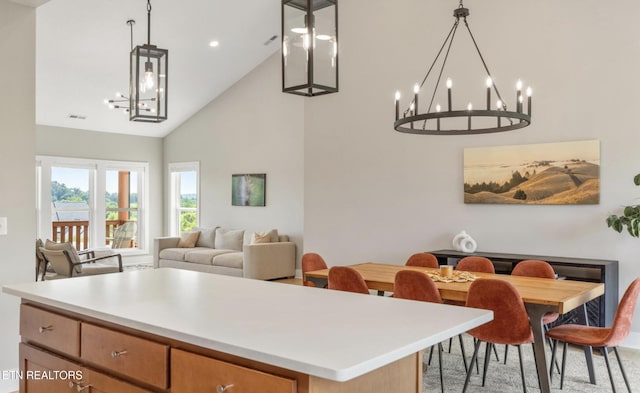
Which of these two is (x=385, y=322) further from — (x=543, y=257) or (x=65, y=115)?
(x=65, y=115)

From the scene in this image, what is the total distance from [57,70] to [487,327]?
7.32 m

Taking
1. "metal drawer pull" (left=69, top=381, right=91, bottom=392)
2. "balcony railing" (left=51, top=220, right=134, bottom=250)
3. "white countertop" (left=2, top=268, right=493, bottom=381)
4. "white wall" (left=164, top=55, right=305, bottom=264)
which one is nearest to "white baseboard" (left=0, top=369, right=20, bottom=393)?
"white countertop" (left=2, top=268, right=493, bottom=381)

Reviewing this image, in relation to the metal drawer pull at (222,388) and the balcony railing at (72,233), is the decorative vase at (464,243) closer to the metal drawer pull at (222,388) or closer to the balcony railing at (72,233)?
the metal drawer pull at (222,388)

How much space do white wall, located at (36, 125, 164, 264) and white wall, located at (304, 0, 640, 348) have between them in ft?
16.8

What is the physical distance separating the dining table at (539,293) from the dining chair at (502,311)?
0.07m

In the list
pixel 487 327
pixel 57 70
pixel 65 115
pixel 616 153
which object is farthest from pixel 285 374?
pixel 65 115

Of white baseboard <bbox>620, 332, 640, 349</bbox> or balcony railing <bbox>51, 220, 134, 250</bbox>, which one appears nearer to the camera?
white baseboard <bbox>620, 332, 640, 349</bbox>

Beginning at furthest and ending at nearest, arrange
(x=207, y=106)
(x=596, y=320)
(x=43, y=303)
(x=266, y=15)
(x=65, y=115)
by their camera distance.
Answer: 1. (x=207, y=106)
2. (x=65, y=115)
3. (x=266, y=15)
4. (x=596, y=320)
5. (x=43, y=303)

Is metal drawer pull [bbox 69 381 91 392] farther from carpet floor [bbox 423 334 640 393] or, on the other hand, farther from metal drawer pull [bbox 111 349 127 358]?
carpet floor [bbox 423 334 640 393]

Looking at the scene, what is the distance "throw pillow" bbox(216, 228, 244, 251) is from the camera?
9547 mm

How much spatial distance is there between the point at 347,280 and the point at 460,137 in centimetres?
267

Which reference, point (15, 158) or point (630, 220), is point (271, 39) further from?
point (630, 220)

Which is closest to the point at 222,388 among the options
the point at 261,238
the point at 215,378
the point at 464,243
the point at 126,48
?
Answer: the point at 215,378

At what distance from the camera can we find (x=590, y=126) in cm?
509
